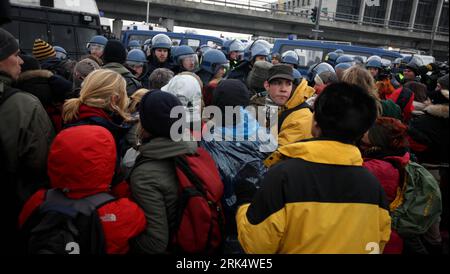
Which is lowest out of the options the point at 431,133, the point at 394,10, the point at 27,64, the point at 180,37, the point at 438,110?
the point at 431,133

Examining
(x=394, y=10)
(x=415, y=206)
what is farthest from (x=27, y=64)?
(x=394, y=10)

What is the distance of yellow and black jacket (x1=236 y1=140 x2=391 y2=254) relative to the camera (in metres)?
1.60

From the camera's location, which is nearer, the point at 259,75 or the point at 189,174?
→ the point at 189,174

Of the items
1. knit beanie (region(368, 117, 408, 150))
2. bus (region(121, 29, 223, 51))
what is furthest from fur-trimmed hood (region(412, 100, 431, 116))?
bus (region(121, 29, 223, 51))

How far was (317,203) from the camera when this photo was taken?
1.60 m

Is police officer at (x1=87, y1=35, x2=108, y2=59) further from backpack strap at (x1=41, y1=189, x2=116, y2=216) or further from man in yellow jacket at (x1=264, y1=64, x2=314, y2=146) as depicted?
backpack strap at (x1=41, y1=189, x2=116, y2=216)

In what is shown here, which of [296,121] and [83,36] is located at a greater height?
[83,36]

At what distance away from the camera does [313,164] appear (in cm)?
162

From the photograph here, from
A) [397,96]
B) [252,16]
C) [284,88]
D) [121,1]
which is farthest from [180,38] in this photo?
[252,16]

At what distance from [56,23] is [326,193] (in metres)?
8.17

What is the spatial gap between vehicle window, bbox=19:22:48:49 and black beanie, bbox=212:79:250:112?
6660mm

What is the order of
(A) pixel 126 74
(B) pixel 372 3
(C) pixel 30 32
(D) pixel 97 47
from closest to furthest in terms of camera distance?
(A) pixel 126 74 → (D) pixel 97 47 → (C) pixel 30 32 → (B) pixel 372 3

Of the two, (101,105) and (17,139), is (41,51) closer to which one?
(101,105)

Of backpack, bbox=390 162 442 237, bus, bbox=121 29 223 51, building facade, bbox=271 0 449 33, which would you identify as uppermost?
building facade, bbox=271 0 449 33
